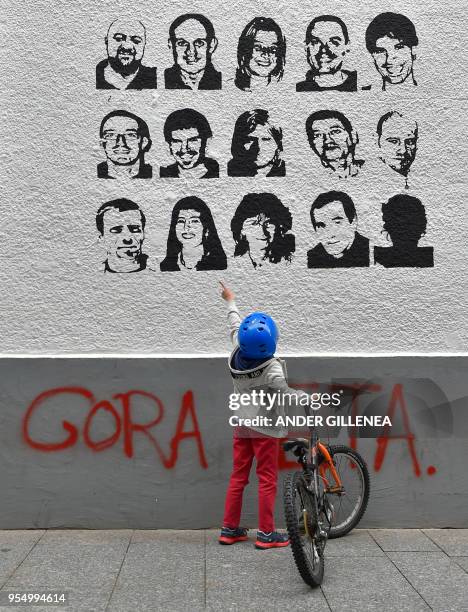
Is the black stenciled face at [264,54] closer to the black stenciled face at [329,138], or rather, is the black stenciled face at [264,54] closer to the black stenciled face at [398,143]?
the black stenciled face at [329,138]

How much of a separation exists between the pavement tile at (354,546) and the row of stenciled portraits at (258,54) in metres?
3.30

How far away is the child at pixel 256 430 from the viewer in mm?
5216

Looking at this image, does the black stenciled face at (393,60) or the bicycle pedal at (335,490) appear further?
the black stenciled face at (393,60)

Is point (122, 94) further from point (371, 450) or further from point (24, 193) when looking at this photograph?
point (371, 450)

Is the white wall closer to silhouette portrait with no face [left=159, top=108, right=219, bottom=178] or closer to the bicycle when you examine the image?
silhouette portrait with no face [left=159, top=108, right=219, bottom=178]

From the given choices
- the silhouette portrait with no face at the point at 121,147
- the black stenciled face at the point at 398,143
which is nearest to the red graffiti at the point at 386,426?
the black stenciled face at the point at 398,143

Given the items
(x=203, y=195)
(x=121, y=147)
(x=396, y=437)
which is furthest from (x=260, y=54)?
(x=396, y=437)

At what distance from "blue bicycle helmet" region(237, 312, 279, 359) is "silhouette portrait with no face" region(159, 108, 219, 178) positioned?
137 cm

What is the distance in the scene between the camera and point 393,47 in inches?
240

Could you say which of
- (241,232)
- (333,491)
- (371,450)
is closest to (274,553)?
(333,491)

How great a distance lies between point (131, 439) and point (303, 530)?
170 centimetres

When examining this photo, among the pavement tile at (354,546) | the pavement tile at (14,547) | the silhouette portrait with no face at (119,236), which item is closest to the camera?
the pavement tile at (14,547)

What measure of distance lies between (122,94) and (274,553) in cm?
347

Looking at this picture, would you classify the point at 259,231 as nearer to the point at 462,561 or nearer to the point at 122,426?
the point at 122,426
